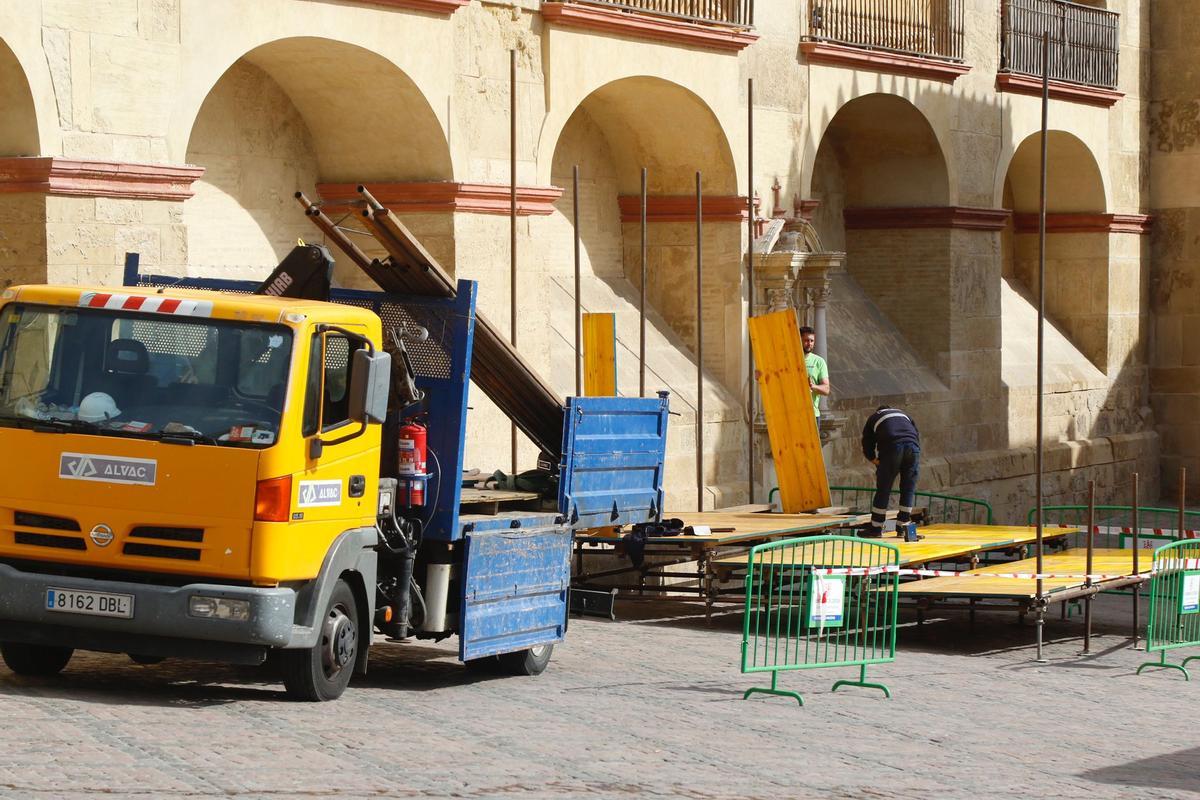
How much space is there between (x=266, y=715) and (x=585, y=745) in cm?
153

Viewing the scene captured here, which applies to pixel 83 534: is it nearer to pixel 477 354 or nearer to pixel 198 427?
pixel 198 427

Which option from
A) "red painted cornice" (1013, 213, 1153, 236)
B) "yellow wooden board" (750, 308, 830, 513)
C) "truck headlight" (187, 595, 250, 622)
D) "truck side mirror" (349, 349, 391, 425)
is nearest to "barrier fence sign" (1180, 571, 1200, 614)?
"yellow wooden board" (750, 308, 830, 513)

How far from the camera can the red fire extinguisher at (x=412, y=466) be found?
10.8m

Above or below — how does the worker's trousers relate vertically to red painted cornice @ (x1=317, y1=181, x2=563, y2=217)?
below

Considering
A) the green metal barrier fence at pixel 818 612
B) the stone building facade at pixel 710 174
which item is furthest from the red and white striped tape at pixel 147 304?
the stone building facade at pixel 710 174

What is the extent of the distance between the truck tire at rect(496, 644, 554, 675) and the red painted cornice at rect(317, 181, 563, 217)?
23.4ft

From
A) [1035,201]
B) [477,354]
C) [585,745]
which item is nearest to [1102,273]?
[1035,201]

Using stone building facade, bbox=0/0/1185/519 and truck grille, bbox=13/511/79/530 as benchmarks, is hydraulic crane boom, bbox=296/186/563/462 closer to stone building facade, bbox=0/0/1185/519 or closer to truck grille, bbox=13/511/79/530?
truck grille, bbox=13/511/79/530

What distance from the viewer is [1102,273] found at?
2973cm

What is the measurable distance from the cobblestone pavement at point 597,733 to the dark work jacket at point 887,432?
12.1 ft

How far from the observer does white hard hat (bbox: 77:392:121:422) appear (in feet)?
31.8

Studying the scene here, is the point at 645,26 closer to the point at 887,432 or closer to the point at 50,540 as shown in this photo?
the point at 887,432

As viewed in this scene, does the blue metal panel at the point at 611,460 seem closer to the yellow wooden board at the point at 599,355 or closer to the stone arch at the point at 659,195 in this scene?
A: the yellow wooden board at the point at 599,355

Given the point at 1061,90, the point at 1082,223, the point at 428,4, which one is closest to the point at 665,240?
the point at 428,4
